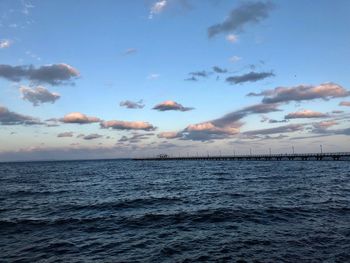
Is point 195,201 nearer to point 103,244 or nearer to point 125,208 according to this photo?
point 125,208

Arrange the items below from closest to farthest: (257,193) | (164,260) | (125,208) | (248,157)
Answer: (164,260)
(125,208)
(257,193)
(248,157)

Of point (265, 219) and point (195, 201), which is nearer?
point (265, 219)

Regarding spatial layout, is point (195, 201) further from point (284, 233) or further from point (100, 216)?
point (284, 233)

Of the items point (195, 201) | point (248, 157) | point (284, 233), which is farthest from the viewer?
point (248, 157)

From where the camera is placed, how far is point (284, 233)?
1831 centimetres

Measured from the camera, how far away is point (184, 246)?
16.3 meters

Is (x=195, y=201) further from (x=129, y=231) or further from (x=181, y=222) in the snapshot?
(x=129, y=231)

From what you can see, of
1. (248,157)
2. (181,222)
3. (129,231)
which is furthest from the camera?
(248,157)

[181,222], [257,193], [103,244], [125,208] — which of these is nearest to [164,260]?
[103,244]

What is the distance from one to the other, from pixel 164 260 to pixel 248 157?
15865 centimetres

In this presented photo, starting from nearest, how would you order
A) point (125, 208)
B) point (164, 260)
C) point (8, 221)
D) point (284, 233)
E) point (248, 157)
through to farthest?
1. point (164, 260)
2. point (284, 233)
3. point (8, 221)
4. point (125, 208)
5. point (248, 157)

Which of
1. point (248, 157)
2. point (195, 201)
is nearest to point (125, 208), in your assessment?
point (195, 201)

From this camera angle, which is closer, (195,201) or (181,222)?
(181,222)

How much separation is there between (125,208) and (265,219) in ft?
40.1
